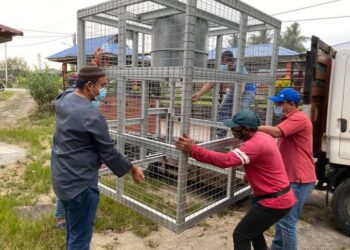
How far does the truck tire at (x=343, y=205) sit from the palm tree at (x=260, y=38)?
87.2 inches

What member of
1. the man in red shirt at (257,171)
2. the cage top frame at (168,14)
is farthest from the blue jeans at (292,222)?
the cage top frame at (168,14)

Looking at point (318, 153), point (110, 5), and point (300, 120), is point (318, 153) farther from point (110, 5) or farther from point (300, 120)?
point (110, 5)

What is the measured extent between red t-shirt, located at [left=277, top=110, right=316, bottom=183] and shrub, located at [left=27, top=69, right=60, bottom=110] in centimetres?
1242

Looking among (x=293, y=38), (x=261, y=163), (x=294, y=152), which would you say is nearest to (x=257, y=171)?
(x=261, y=163)

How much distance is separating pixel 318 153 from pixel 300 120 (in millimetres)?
1399

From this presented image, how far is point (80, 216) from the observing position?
8.09 feet

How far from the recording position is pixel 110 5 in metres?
3.60

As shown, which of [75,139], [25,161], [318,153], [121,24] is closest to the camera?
[75,139]

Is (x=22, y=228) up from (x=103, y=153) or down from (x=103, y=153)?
down

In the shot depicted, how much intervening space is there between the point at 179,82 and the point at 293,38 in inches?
1492

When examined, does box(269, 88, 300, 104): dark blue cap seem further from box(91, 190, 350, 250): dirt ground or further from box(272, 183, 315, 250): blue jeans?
box(91, 190, 350, 250): dirt ground

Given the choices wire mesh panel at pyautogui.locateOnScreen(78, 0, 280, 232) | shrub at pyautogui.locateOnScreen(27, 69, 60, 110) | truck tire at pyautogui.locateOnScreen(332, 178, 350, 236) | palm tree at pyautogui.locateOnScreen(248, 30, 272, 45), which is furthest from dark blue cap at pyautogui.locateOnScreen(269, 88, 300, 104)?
shrub at pyautogui.locateOnScreen(27, 69, 60, 110)

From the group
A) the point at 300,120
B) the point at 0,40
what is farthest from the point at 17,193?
the point at 0,40

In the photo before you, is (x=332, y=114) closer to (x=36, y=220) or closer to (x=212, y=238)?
(x=212, y=238)
